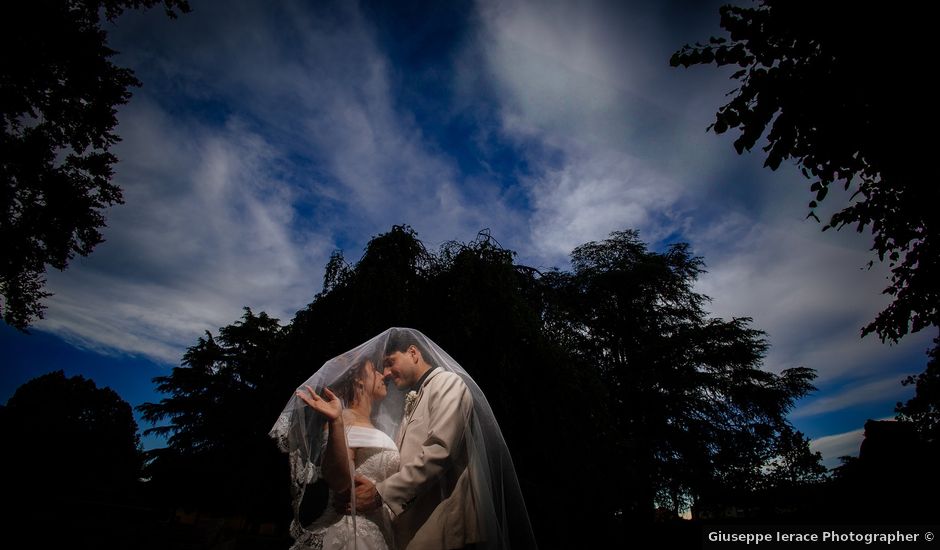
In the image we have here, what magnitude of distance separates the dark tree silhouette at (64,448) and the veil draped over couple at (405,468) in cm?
828

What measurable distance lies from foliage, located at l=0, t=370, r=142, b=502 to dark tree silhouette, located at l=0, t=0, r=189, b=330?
6.27 metres

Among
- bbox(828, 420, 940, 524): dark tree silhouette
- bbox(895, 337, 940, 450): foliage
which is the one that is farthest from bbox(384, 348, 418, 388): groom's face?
bbox(895, 337, 940, 450): foliage

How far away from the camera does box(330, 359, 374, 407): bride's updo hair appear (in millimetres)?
2562

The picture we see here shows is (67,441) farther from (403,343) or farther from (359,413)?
(403,343)

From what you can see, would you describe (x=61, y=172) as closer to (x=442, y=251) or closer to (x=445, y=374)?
(x=442, y=251)

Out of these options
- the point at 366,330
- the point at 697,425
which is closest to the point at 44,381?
the point at 366,330

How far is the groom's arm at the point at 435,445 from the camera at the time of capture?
1894mm

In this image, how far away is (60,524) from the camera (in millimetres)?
7227

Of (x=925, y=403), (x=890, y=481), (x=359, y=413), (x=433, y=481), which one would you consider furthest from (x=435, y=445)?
(x=925, y=403)

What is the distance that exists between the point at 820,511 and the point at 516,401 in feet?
18.8

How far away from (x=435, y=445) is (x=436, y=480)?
21cm

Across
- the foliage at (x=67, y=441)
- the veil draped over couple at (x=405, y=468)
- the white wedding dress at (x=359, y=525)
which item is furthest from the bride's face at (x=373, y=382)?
the foliage at (x=67, y=441)

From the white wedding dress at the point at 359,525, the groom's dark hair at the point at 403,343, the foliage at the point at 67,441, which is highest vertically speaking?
the groom's dark hair at the point at 403,343

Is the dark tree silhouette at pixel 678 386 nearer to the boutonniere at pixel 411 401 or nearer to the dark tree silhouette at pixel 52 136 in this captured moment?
the boutonniere at pixel 411 401
